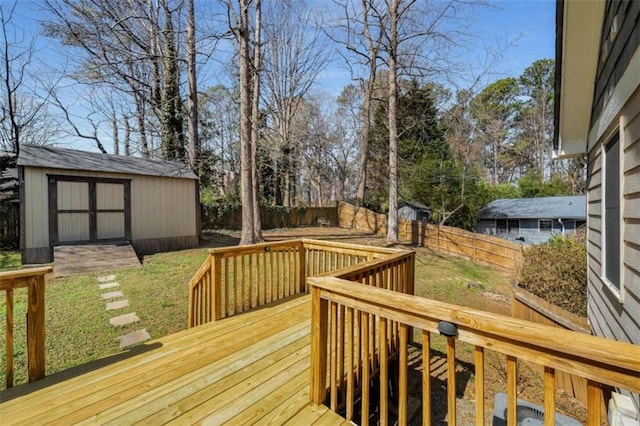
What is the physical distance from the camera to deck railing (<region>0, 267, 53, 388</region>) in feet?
7.15

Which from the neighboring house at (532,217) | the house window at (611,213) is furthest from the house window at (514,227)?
the house window at (611,213)

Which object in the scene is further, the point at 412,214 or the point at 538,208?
the point at 412,214

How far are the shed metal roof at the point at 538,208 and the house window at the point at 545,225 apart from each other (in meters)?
0.44

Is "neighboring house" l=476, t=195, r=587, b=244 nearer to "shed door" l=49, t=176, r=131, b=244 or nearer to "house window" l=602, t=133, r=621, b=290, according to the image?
"house window" l=602, t=133, r=621, b=290

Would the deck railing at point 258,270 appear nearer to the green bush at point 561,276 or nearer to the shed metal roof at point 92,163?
the green bush at point 561,276

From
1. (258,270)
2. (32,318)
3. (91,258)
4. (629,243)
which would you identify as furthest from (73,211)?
(629,243)

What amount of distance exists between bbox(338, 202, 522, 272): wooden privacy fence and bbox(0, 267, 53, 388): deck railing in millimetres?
10300

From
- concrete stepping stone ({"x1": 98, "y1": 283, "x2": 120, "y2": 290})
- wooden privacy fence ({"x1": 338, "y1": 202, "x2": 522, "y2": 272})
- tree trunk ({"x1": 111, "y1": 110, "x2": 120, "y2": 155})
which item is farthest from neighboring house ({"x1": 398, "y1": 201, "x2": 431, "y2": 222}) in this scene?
tree trunk ({"x1": 111, "y1": 110, "x2": 120, "y2": 155})

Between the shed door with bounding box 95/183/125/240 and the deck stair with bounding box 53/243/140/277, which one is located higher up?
the shed door with bounding box 95/183/125/240

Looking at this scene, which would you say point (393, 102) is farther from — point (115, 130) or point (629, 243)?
point (115, 130)

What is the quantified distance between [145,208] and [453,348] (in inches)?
410

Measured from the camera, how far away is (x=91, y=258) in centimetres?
759

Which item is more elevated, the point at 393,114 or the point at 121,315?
the point at 393,114

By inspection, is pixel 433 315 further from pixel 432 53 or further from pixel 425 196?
pixel 425 196
